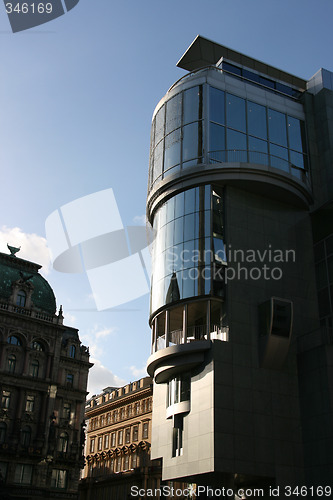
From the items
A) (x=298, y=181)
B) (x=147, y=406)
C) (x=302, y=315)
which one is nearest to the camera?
(x=302, y=315)

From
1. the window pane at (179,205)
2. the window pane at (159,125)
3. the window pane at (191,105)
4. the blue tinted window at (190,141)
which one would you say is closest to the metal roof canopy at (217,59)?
the window pane at (191,105)

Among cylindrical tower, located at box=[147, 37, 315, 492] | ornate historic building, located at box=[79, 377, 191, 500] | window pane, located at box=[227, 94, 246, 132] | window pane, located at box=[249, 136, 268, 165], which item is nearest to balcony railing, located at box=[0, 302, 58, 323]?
ornate historic building, located at box=[79, 377, 191, 500]

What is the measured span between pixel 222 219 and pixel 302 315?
33.1ft

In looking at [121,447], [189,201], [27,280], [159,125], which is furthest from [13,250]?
[189,201]

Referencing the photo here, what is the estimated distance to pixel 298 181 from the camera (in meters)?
45.3

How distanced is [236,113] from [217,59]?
9.84m

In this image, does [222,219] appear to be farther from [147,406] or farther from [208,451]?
[147,406]

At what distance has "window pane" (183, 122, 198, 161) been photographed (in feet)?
148

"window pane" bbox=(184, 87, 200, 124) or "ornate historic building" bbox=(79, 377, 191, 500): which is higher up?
"window pane" bbox=(184, 87, 200, 124)

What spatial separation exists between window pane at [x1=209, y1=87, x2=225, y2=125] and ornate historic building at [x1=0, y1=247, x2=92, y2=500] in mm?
43531

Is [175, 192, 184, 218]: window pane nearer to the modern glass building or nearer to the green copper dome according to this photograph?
the modern glass building

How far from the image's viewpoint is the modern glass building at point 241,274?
36.2 metres

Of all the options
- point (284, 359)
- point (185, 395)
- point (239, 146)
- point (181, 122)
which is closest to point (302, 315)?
point (284, 359)

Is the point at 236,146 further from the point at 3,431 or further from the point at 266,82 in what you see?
the point at 3,431
